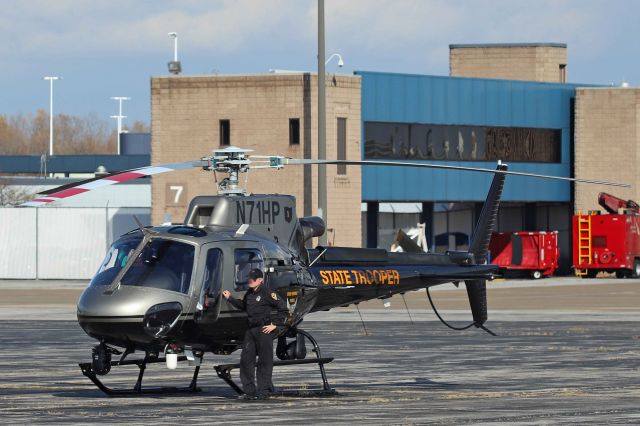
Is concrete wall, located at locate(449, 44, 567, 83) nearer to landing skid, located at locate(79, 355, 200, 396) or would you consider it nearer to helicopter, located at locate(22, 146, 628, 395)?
helicopter, located at locate(22, 146, 628, 395)

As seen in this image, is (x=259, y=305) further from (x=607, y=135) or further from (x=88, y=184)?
(x=607, y=135)

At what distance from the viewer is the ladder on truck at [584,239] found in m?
57.2

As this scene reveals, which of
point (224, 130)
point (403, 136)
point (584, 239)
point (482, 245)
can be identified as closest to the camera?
point (482, 245)

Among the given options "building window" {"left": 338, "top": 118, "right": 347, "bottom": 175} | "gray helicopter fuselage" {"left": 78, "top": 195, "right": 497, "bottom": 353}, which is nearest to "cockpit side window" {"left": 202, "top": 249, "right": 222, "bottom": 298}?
"gray helicopter fuselage" {"left": 78, "top": 195, "right": 497, "bottom": 353}

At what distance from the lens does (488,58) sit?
216 ft

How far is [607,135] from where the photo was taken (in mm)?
59500

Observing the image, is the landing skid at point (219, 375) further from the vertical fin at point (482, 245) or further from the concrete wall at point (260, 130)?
the concrete wall at point (260, 130)

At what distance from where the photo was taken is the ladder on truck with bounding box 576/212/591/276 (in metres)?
57.2

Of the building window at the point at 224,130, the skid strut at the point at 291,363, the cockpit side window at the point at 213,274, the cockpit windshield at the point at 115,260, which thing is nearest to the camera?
the cockpit windshield at the point at 115,260

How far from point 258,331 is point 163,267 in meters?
1.42

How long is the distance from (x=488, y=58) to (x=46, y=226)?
22941mm

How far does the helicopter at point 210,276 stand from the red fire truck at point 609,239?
38715mm

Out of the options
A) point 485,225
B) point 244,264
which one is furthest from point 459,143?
point 244,264

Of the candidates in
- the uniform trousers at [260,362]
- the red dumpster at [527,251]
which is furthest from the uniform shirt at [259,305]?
the red dumpster at [527,251]
